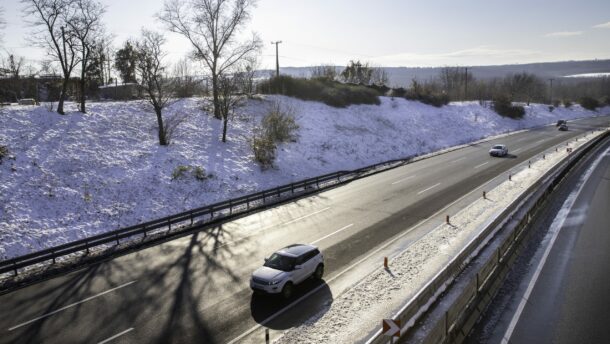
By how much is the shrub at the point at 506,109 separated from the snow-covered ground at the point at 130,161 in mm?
39840

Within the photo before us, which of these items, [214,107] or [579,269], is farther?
[214,107]

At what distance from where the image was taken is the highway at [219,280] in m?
12.3

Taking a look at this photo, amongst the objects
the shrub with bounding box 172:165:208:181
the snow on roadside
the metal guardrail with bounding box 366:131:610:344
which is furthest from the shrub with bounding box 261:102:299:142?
Answer: the metal guardrail with bounding box 366:131:610:344

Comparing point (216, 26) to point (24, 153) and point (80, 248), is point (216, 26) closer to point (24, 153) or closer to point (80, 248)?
point (24, 153)

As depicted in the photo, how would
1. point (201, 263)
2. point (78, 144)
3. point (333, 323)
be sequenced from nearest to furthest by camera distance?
point (333, 323) < point (201, 263) < point (78, 144)

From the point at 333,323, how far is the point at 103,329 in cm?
696

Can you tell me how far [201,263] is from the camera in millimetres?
17359

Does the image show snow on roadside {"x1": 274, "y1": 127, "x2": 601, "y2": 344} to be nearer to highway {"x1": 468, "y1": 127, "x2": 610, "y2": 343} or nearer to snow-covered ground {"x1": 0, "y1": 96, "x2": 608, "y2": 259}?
highway {"x1": 468, "y1": 127, "x2": 610, "y2": 343}

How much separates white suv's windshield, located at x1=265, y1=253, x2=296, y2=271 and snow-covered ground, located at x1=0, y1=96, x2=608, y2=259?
483 inches

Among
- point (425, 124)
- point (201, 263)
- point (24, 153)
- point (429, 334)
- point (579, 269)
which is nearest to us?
point (429, 334)

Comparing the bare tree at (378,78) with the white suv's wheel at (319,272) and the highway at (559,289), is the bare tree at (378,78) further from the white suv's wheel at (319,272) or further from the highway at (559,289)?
the white suv's wheel at (319,272)

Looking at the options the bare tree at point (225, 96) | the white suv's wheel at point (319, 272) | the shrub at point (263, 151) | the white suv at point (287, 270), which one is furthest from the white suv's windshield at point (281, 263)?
the bare tree at point (225, 96)

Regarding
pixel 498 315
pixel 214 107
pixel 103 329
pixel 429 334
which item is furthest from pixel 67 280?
pixel 214 107

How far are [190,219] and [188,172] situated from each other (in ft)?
23.2
